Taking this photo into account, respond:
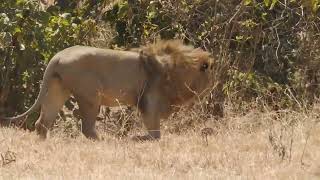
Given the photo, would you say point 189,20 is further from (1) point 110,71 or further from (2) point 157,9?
(1) point 110,71

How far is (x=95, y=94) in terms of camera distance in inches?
363

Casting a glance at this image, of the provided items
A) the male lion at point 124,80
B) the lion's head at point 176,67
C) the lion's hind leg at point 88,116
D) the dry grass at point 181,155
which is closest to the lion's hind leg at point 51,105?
the male lion at point 124,80

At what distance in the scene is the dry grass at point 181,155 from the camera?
6.59m

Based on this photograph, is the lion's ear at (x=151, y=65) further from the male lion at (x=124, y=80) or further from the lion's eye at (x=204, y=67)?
the lion's eye at (x=204, y=67)

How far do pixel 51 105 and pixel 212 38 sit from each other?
3017mm

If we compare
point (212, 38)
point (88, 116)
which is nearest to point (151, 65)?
point (88, 116)

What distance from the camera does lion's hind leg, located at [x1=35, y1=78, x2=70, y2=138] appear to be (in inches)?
366

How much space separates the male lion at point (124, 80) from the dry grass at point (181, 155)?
56 cm

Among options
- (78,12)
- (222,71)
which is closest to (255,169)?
(222,71)

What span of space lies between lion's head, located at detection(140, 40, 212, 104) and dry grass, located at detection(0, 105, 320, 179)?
891 millimetres

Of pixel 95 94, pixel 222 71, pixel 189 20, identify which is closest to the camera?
pixel 95 94

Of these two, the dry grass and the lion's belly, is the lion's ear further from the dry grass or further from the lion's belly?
the dry grass

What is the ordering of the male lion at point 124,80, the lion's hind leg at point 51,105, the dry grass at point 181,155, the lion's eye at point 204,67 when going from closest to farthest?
the dry grass at point 181,155
the male lion at point 124,80
the lion's hind leg at point 51,105
the lion's eye at point 204,67

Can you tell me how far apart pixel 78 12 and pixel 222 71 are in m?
2.66
